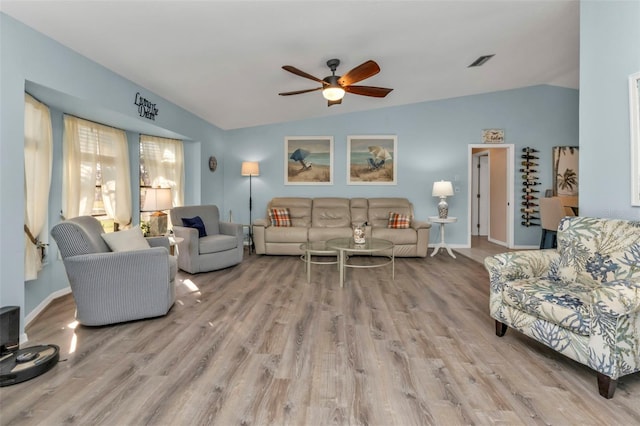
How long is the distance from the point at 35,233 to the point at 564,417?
3.86m

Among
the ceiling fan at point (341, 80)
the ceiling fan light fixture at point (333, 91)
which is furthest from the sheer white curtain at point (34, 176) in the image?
the ceiling fan light fixture at point (333, 91)

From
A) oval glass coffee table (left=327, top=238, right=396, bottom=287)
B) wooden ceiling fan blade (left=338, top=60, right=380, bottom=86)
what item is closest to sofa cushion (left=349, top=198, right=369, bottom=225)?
oval glass coffee table (left=327, top=238, right=396, bottom=287)

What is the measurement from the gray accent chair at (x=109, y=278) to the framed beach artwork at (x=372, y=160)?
13.5ft

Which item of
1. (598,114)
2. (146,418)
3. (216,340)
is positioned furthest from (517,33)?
(146,418)

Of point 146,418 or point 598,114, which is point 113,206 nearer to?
point 146,418

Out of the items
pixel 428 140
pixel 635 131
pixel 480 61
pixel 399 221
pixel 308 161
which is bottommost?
pixel 399 221

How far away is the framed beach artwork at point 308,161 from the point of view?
6.07 meters

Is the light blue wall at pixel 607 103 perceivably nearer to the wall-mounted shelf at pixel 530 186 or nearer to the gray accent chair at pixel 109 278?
the wall-mounted shelf at pixel 530 186

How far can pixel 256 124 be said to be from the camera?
598 cm

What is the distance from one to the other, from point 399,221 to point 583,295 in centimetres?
350

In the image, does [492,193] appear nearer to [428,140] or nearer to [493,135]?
[493,135]

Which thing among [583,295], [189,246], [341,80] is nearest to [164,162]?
[189,246]

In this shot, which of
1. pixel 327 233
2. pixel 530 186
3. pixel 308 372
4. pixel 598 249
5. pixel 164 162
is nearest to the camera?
pixel 308 372

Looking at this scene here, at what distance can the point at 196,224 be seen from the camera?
4.27 meters
